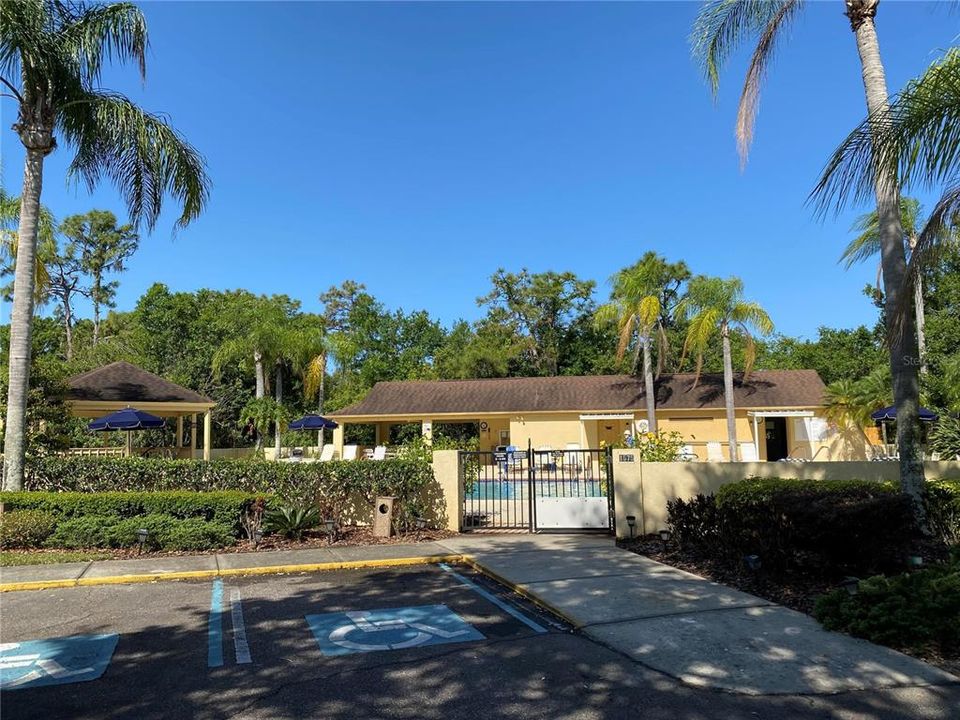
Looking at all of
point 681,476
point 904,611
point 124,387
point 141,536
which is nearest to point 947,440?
point 681,476

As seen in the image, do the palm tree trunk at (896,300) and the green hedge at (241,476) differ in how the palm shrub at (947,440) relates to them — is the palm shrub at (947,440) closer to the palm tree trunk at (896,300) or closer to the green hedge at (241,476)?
the palm tree trunk at (896,300)

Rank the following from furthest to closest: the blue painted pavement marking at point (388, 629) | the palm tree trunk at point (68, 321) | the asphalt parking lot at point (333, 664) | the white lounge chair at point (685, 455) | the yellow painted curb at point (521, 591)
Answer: the palm tree trunk at point (68, 321) < the white lounge chair at point (685, 455) < the yellow painted curb at point (521, 591) < the blue painted pavement marking at point (388, 629) < the asphalt parking lot at point (333, 664)

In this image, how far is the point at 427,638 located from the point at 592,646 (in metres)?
1.41

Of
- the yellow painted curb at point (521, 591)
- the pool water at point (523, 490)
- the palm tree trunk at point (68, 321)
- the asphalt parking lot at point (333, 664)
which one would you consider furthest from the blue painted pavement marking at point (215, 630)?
the palm tree trunk at point (68, 321)

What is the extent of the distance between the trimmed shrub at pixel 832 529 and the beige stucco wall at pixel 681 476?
2211 millimetres

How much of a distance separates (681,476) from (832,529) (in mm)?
3551

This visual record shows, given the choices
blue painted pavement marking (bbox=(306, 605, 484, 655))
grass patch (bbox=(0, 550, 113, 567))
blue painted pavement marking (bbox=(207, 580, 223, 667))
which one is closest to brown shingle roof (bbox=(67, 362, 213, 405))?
grass patch (bbox=(0, 550, 113, 567))

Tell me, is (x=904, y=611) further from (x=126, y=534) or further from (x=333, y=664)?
(x=126, y=534)

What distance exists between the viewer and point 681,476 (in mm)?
10328

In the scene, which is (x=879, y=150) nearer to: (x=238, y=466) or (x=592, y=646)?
(x=592, y=646)

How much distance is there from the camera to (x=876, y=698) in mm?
4250

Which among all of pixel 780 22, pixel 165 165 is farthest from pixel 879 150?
pixel 165 165

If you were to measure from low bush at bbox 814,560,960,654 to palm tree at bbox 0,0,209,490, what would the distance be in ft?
38.3

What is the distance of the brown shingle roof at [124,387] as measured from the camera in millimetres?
20250
